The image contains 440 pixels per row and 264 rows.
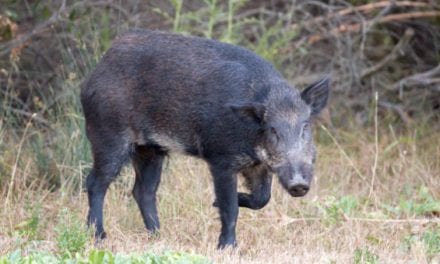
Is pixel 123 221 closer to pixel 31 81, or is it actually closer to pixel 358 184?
pixel 358 184

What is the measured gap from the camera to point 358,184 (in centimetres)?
915

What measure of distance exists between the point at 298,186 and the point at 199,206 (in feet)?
5.12

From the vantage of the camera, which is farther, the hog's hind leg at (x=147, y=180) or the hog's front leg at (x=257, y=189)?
the hog's hind leg at (x=147, y=180)

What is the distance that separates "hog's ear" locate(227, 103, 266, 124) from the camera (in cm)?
668

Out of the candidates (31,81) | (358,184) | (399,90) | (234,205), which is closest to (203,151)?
(234,205)

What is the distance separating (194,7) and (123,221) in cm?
456

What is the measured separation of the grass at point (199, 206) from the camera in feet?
20.8

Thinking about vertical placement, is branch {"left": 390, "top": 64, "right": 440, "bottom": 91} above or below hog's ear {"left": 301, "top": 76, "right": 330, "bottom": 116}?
above

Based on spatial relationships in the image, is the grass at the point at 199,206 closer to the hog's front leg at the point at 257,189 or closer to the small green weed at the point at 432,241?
the small green weed at the point at 432,241

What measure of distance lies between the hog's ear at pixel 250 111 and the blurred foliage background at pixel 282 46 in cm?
259

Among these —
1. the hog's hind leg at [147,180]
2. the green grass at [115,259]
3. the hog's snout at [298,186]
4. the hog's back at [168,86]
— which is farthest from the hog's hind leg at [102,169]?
the green grass at [115,259]

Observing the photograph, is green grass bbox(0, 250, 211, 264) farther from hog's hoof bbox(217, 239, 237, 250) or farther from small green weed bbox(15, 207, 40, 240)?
small green weed bbox(15, 207, 40, 240)

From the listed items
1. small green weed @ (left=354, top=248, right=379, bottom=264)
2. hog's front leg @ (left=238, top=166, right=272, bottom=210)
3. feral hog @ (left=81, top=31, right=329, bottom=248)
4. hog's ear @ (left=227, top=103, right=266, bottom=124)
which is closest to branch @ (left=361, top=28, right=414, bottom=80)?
feral hog @ (left=81, top=31, right=329, bottom=248)

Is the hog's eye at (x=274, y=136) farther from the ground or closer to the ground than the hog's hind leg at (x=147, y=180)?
farther from the ground
